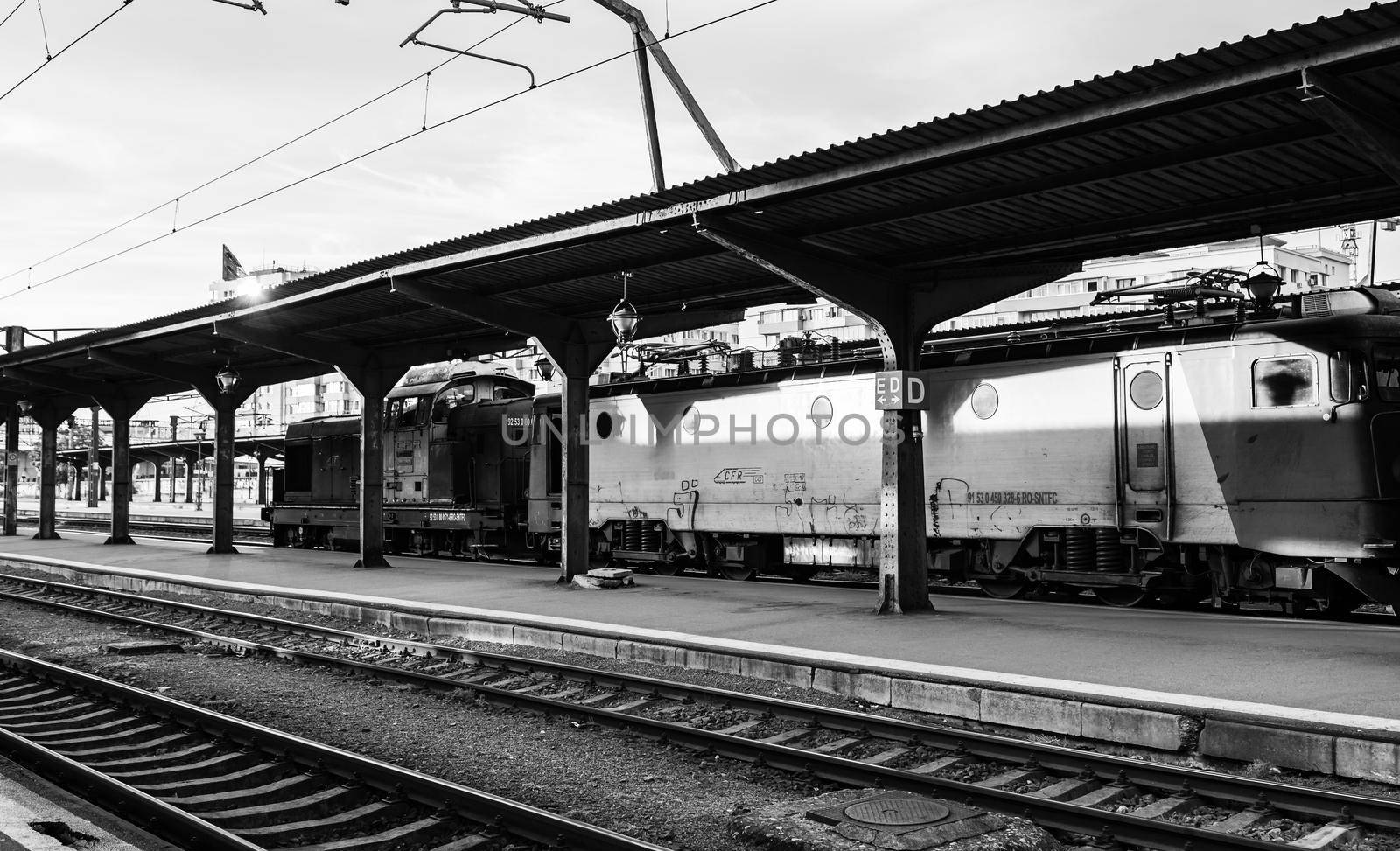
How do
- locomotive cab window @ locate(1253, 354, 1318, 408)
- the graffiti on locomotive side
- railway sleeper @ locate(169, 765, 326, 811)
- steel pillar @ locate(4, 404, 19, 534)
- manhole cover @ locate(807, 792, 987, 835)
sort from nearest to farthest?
1. manhole cover @ locate(807, 792, 987, 835)
2. railway sleeper @ locate(169, 765, 326, 811)
3. locomotive cab window @ locate(1253, 354, 1318, 408)
4. the graffiti on locomotive side
5. steel pillar @ locate(4, 404, 19, 534)

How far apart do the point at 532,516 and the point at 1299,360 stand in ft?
43.5

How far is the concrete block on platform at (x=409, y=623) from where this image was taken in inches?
507

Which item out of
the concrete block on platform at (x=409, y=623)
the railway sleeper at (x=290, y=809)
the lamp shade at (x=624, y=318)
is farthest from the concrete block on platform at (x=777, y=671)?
the lamp shade at (x=624, y=318)

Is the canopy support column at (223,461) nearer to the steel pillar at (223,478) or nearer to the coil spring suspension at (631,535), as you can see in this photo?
the steel pillar at (223,478)

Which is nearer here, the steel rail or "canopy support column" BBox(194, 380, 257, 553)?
the steel rail

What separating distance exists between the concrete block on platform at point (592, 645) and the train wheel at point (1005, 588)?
5.79 metres

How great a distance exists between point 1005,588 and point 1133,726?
7372 millimetres

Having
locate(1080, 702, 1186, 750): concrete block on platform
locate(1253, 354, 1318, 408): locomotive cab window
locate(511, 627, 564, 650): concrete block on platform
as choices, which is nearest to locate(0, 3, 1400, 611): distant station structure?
locate(1253, 354, 1318, 408): locomotive cab window

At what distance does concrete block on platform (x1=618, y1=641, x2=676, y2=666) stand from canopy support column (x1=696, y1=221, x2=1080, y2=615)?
294 cm

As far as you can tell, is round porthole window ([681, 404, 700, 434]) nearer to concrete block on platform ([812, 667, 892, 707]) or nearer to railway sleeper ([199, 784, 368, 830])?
concrete block on platform ([812, 667, 892, 707])

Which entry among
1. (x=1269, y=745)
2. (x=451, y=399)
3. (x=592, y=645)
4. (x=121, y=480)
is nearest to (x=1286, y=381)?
(x=1269, y=745)

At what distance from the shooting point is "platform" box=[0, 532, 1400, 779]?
275 inches

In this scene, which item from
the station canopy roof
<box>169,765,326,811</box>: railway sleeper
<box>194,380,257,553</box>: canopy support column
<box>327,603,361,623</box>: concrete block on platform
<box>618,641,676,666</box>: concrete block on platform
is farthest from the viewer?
<box>194,380,257,553</box>: canopy support column

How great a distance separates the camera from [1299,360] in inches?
451
